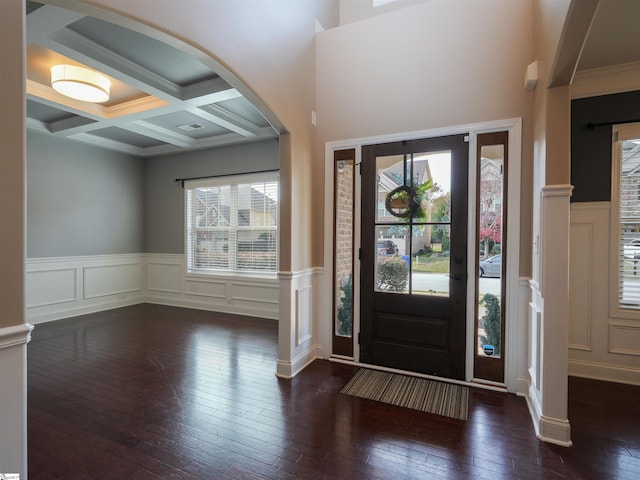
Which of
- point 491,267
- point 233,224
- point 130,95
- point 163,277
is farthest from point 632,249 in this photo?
point 163,277

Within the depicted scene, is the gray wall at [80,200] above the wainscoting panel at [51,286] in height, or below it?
above

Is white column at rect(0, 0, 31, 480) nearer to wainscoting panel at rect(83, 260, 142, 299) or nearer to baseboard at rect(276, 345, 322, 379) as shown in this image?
baseboard at rect(276, 345, 322, 379)

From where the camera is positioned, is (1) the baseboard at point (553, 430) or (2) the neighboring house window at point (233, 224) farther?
(2) the neighboring house window at point (233, 224)

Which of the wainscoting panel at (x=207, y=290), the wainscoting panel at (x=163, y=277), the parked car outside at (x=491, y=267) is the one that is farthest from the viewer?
the wainscoting panel at (x=163, y=277)

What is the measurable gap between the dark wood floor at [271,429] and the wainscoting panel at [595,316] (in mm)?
183

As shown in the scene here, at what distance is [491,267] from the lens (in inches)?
106

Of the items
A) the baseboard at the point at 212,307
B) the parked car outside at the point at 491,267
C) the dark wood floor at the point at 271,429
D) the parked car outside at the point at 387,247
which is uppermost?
the parked car outside at the point at 387,247

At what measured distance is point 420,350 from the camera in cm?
290

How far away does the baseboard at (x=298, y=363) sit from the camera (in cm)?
286

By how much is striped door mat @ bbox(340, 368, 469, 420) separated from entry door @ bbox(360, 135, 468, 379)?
0.53 ft

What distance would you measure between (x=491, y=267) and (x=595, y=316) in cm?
114

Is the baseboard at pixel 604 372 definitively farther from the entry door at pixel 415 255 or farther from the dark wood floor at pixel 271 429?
the entry door at pixel 415 255

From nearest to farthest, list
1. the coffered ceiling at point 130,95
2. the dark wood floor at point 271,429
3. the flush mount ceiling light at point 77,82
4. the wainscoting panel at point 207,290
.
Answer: the dark wood floor at point 271,429, the coffered ceiling at point 130,95, the flush mount ceiling light at point 77,82, the wainscoting panel at point 207,290

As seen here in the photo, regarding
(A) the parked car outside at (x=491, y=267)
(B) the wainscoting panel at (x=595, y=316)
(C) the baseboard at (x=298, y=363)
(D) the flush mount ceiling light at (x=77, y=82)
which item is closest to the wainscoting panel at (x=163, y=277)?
(D) the flush mount ceiling light at (x=77, y=82)
